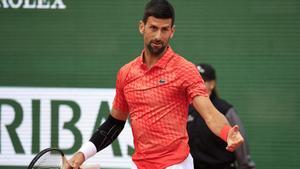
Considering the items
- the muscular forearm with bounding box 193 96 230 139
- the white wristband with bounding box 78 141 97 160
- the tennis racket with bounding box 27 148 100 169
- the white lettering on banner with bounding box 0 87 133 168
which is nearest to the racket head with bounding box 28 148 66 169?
the tennis racket with bounding box 27 148 100 169

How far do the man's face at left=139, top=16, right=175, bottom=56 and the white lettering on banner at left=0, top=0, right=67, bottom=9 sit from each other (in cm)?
322

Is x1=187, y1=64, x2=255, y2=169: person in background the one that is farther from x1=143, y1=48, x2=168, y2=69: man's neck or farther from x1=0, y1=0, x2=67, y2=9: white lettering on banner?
x1=0, y1=0, x2=67, y2=9: white lettering on banner

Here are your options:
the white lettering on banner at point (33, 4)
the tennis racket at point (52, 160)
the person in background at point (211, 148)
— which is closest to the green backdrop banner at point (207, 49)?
the white lettering on banner at point (33, 4)

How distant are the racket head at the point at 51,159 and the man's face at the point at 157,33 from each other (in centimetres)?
76

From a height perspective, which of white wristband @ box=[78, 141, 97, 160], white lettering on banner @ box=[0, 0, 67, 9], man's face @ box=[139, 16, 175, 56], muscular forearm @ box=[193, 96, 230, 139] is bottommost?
white wristband @ box=[78, 141, 97, 160]

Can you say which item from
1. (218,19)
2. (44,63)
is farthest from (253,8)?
(44,63)

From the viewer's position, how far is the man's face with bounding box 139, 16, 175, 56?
3.82 meters

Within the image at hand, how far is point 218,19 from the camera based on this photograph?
680 cm

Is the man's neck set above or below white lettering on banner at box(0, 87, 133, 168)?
above

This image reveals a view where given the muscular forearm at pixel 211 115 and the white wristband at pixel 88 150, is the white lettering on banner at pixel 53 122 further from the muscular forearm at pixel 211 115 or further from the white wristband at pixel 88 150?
the muscular forearm at pixel 211 115

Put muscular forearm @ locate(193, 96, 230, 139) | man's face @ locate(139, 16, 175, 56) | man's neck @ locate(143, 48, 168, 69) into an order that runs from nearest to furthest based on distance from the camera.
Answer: muscular forearm @ locate(193, 96, 230, 139) → man's face @ locate(139, 16, 175, 56) → man's neck @ locate(143, 48, 168, 69)

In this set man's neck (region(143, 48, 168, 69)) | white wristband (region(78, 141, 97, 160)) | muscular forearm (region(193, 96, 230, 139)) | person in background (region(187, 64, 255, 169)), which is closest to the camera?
muscular forearm (region(193, 96, 230, 139))

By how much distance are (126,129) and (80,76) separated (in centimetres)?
66

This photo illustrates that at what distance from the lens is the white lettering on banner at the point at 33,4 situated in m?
6.99
